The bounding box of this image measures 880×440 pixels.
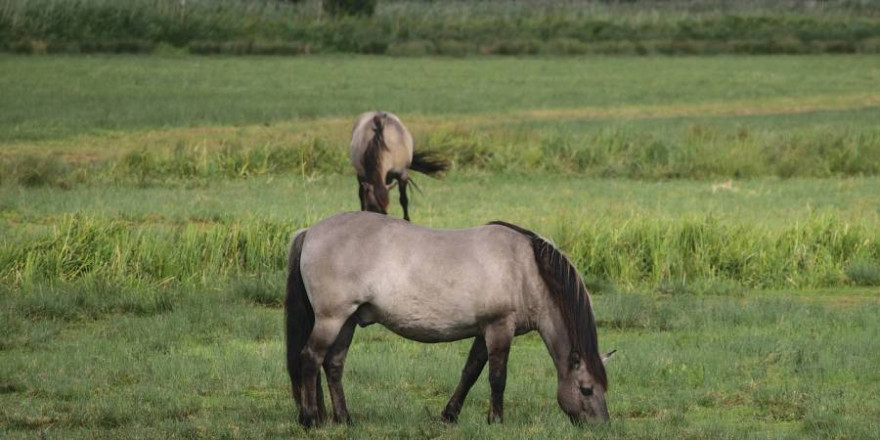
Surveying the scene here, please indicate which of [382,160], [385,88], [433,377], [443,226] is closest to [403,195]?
[382,160]

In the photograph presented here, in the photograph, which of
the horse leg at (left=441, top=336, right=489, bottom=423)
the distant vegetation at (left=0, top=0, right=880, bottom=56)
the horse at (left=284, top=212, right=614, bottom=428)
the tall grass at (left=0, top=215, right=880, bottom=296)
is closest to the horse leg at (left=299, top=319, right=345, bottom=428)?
the horse at (left=284, top=212, right=614, bottom=428)

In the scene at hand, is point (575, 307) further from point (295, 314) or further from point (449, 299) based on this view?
point (295, 314)

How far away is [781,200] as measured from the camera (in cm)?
1925

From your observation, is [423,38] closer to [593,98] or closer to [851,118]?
[593,98]

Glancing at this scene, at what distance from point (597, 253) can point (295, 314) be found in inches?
243

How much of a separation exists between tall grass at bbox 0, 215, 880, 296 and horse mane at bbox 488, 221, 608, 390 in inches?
220

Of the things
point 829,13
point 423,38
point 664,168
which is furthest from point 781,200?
point 829,13

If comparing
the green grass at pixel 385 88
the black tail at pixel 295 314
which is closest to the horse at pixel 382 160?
the black tail at pixel 295 314

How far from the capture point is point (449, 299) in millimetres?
7625

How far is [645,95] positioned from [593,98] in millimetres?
1819

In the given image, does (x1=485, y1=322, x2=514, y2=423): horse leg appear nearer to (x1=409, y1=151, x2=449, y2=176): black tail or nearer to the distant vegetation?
(x1=409, y1=151, x2=449, y2=176): black tail

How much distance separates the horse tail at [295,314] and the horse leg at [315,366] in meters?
0.20

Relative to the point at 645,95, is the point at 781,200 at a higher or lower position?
higher

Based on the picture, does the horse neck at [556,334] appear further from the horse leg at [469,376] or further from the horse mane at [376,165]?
the horse mane at [376,165]
